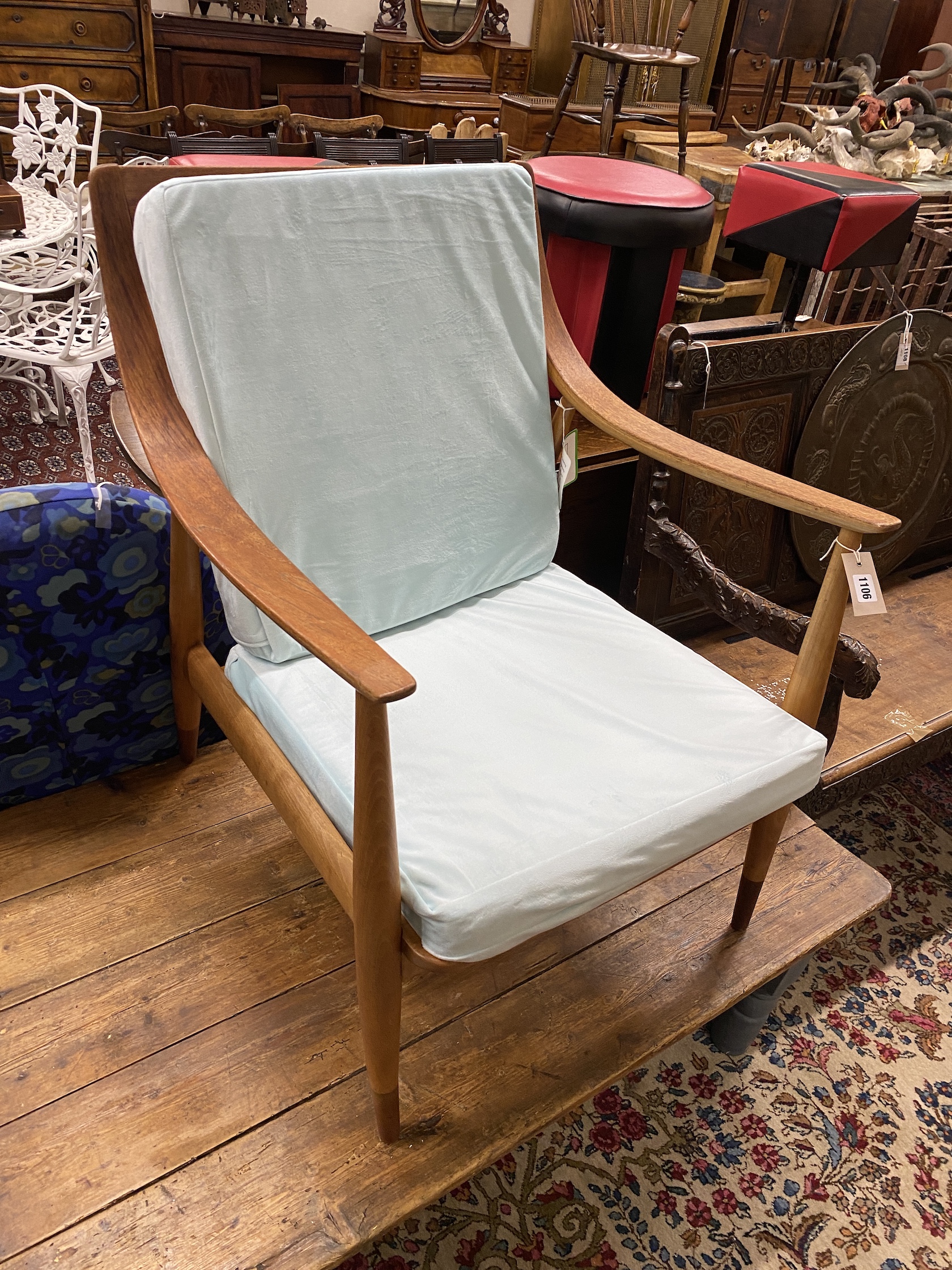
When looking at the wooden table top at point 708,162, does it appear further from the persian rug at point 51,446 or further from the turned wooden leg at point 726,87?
the persian rug at point 51,446

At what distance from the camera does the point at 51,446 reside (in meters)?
2.34

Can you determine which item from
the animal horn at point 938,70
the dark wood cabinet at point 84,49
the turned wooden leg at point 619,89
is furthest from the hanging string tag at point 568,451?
the dark wood cabinet at point 84,49

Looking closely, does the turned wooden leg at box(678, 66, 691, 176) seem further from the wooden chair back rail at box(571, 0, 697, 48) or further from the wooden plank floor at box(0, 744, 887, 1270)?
the wooden plank floor at box(0, 744, 887, 1270)

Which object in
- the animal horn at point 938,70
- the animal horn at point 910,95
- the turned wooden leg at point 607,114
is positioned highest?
the animal horn at point 938,70

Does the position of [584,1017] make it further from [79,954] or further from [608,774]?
[79,954]

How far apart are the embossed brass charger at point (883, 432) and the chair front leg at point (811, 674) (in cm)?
85

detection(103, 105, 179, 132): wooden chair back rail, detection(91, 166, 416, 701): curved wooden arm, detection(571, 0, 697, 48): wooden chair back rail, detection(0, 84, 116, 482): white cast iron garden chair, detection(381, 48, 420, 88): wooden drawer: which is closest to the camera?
detection(91, 166, 416, 701): curved wooden arm

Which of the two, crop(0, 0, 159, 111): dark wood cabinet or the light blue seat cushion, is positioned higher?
crop(0, 0, 159, 111): dark wood cabinet

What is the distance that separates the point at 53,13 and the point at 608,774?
459 cm

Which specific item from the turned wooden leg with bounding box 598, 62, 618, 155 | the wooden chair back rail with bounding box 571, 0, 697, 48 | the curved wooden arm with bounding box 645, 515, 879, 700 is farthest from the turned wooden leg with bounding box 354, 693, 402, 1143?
the wooden chair back rail with bounding box 571, 0, 697, 48

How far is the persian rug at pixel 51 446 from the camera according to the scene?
7.11 feet

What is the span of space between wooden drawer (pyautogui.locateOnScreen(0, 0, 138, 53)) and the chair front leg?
14.6 ft

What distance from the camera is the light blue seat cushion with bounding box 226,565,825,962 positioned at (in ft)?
2.77

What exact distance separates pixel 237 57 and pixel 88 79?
72 cm
